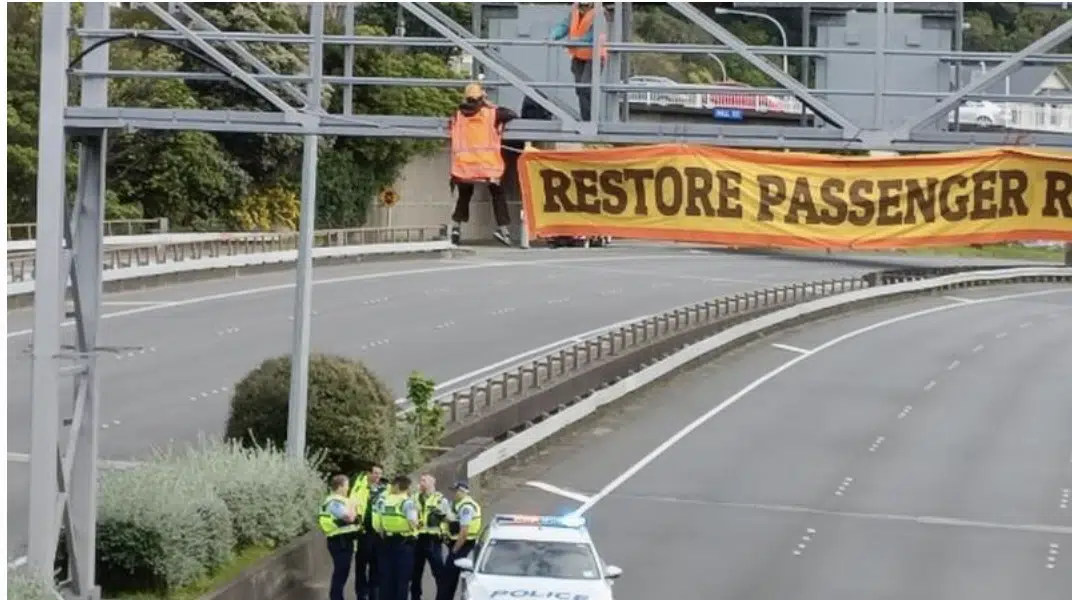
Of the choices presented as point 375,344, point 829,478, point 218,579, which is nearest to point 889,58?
point 218,579

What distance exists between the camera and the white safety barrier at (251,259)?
5600 cm

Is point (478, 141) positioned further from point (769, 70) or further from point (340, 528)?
point (340, 528)

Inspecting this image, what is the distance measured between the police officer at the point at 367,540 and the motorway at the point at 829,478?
373cm

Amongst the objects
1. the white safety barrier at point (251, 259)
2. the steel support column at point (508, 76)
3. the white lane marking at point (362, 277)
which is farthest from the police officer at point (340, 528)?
the white safety barrier at point (251, 259)

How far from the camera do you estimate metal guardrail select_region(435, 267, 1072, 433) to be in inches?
1367

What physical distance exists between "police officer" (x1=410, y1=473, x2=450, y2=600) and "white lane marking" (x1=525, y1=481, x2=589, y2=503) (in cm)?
998

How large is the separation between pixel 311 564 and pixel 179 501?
2.97 meters

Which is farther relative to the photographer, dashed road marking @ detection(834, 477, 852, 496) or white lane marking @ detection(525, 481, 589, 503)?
dashed road marking @ detection(834, 477, 852, 496)

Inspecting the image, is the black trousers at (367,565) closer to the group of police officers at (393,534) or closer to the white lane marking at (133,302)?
the group of police officers at (393,534)

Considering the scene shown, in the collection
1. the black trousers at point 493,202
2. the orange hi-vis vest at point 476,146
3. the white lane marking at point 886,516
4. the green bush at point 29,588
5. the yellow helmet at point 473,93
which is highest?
the yellow helmet at point 473,93

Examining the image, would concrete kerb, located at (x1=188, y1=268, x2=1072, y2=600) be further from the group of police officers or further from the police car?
the police car

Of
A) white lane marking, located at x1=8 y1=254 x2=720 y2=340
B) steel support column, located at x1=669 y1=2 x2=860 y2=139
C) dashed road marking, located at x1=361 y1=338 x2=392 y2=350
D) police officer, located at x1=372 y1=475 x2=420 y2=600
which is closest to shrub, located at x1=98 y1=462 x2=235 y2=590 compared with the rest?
police officer, located at x1=372 y1=475 x2=420 y2=600

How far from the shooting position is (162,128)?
59.0 ft

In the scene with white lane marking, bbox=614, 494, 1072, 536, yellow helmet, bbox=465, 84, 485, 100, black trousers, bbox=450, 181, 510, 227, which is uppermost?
yellow helmet, bbox=465, 84, 485, 100
